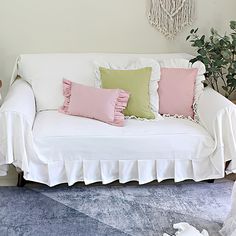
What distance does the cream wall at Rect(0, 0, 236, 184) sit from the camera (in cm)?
331

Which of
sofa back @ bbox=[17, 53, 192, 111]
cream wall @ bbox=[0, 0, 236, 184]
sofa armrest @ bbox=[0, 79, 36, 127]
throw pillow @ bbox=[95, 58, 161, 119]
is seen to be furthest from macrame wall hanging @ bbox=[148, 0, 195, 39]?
sofa armrest @ bbox=[0, 79, 36, 127]

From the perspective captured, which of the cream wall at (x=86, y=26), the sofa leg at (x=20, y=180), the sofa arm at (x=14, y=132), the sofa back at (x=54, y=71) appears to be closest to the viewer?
the sofa arm at (x=14, y=132)

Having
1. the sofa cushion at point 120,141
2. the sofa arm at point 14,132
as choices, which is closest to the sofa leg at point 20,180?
the sofa arm at point 14,132

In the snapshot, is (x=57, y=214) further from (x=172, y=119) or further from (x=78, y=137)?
(x=172, y=119)

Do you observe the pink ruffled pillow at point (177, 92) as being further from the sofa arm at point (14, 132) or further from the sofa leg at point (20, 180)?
the sofa leg at point (20, 180)

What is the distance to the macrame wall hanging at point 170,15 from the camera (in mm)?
3361

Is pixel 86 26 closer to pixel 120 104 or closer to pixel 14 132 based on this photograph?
pixel 120 104

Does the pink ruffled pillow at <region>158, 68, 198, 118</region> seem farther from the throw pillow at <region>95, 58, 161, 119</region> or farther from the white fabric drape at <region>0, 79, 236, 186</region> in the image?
the white fabric drape at <region>0, 79, 236, 186</region>

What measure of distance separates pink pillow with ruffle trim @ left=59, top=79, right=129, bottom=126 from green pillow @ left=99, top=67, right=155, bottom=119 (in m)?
0.06

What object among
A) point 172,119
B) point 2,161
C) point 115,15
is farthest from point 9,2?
point 172,119

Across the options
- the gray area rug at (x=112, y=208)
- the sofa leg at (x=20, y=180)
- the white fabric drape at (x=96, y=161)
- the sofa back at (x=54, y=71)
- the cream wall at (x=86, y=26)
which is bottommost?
the gray area rug at (x=112, y=208)

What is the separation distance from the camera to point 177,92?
9.67 ft

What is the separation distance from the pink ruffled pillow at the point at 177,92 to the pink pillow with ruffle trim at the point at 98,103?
33cm

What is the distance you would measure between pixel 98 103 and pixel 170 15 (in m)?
1.21
